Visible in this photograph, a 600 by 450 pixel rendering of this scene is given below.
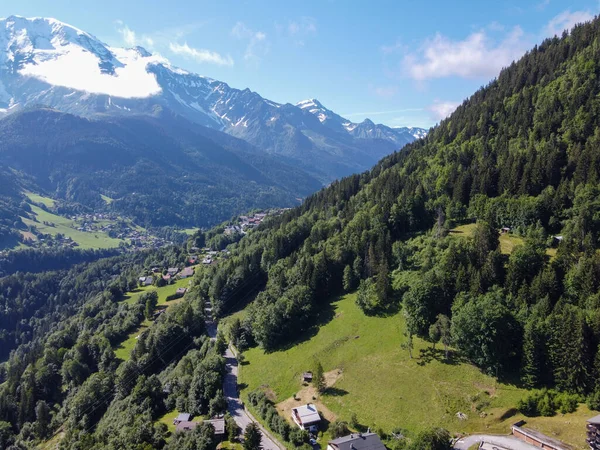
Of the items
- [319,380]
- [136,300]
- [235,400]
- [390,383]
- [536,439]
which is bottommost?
[136,300]

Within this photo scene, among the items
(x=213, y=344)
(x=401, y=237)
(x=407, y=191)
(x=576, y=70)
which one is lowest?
(x=213, y=344)

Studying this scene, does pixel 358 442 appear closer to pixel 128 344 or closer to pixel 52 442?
pixel 52 442

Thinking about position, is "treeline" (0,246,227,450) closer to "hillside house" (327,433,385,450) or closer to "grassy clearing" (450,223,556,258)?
"hillside house" (327,433,385,450)

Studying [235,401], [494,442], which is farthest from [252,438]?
[494,442]

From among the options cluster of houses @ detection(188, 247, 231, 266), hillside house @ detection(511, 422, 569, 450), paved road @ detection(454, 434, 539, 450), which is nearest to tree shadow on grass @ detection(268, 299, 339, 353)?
paved road @ detection(454, 434, 539, 450)

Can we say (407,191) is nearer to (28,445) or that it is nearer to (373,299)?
(373,299)

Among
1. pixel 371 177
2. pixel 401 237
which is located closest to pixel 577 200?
pixel 401 237
